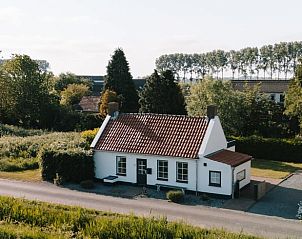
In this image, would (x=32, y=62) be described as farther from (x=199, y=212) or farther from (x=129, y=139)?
(x=199, y=212)

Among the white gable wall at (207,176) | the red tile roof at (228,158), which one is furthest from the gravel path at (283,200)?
the red tile roof at (228,158)

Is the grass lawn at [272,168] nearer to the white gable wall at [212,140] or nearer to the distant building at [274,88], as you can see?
the white gable wall at [212,140]

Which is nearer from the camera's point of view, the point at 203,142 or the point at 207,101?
the point at 203,142

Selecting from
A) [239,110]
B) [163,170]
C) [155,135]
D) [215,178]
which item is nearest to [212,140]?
[215,178]

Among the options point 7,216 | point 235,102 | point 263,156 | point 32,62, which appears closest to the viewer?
point 7,216

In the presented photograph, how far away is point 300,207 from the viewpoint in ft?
91.0

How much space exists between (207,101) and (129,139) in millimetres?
19114

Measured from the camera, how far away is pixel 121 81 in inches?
2400

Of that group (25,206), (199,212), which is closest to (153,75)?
(199,212)

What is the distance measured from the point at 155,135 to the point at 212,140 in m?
3.90

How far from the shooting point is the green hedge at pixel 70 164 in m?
33.8

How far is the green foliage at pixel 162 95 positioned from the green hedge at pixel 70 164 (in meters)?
17.2

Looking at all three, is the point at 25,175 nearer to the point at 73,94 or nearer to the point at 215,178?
the point at 215,178

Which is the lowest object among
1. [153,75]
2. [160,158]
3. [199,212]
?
[199,212]
